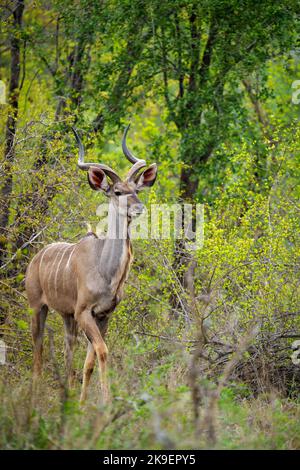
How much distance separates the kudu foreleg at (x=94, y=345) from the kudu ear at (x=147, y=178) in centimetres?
106

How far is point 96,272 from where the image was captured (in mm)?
6059

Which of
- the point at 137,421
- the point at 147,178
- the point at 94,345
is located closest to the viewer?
the point at 137,421

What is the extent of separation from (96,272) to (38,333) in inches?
35.2

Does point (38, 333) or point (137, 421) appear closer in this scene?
point (137, 421)

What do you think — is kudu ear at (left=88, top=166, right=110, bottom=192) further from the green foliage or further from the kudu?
the green foliage

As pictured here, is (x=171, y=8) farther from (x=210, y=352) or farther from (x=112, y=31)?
(x=210, y=352)

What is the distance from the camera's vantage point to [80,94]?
930 cm

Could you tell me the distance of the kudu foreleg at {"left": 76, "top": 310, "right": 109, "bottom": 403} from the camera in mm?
5570

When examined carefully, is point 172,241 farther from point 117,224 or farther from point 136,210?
point 136,210

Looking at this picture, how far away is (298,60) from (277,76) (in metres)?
1.57

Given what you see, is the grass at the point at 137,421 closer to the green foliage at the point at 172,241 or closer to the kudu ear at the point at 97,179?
the green foliage at the point at 172,241

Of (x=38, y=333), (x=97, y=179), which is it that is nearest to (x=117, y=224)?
(x=97, y=179)

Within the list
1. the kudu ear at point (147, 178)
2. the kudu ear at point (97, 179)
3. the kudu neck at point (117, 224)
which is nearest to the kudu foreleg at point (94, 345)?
the kudu neck at point (117, 224)
